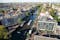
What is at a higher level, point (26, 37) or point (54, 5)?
point (54, 5)

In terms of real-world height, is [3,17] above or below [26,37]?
above

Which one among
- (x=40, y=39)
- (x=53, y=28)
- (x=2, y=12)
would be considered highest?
(x=2, y=12)

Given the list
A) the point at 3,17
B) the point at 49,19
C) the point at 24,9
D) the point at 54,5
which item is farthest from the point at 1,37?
the point at 54,5

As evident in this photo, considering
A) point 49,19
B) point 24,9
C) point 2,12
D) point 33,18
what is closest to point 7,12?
point 2,12

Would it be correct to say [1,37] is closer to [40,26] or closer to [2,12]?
[2,12]

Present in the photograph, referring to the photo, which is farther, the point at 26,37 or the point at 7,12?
the point at 7,12

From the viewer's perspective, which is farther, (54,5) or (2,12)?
(2,12)

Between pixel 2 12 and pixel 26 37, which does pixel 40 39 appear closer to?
pixel 26 37
